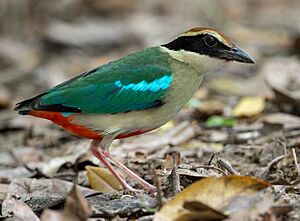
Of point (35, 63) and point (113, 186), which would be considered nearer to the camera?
point (113, 186)

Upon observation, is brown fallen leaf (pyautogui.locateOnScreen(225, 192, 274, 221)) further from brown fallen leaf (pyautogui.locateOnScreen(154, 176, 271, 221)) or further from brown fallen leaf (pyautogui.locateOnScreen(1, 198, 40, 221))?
brown fallen leaf (pyautogui.locateOnScreen(1, 198, 40, 221))

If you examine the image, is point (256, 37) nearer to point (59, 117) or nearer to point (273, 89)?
point (273, 89)

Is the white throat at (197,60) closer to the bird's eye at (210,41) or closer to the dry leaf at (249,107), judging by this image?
the bird's eye at (210,41)

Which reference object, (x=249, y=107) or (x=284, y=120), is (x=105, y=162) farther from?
(x=249, y=107)

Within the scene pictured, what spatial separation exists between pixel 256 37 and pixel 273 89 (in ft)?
15.6

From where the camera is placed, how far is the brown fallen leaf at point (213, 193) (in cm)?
408

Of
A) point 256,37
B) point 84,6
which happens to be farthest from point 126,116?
point 84,6

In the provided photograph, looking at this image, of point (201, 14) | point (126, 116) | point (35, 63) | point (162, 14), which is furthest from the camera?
point (162, 14)

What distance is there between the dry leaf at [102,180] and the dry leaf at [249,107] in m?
2.46

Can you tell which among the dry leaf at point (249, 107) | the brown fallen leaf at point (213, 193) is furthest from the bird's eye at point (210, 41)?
the dry leaf at point (249, 107)

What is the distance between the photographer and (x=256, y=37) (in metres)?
12.1

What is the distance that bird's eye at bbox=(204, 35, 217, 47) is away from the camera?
18.5 feet

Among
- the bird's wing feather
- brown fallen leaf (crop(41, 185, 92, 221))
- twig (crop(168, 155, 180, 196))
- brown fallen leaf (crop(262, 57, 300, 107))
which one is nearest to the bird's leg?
the bird's wing feather

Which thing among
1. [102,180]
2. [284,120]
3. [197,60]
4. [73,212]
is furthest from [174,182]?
[284,120]
